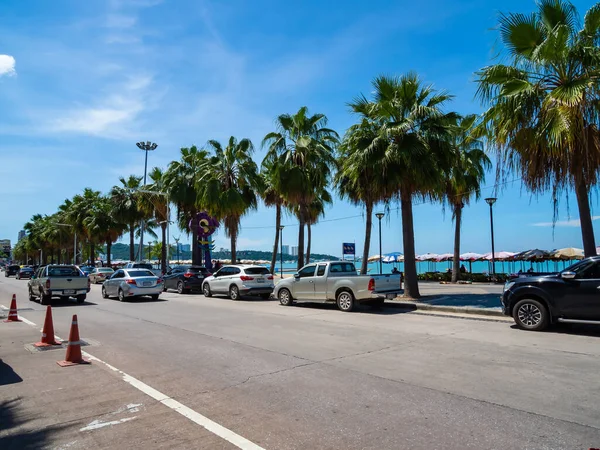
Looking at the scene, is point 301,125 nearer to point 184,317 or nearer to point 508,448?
point 184,317

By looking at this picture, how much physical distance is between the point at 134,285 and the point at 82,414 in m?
16.6

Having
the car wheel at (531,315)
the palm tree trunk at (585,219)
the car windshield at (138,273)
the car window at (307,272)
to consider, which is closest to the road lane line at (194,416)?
the car wheel at (531,315)

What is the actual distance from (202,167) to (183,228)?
736 centimetres

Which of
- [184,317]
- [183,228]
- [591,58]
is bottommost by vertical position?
[184,317]

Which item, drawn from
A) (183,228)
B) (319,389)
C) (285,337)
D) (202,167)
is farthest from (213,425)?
(183,228)

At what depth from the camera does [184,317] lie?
14.7 meters

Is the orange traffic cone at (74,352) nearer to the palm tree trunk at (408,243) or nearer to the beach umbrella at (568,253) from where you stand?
the palm tree trunk at (408,243)

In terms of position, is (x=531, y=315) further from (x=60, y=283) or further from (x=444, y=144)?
(x=60, y=283)

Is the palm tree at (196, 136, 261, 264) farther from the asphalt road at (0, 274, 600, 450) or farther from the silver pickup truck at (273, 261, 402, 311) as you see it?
the asphalt road at (0, 274, 600, 450)

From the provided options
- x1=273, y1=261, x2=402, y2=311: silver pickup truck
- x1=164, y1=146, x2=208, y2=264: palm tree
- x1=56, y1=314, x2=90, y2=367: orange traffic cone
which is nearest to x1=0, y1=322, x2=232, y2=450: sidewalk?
x1=56, y1=314, x2=90, y2=367: orange traffic cone

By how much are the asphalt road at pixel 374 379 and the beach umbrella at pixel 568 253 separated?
32593 millimetres

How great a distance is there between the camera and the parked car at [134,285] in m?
21.1

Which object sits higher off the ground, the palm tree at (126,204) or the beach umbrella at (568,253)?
the palm tree at (126,204)

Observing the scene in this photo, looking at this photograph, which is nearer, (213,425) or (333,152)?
(213,425)
